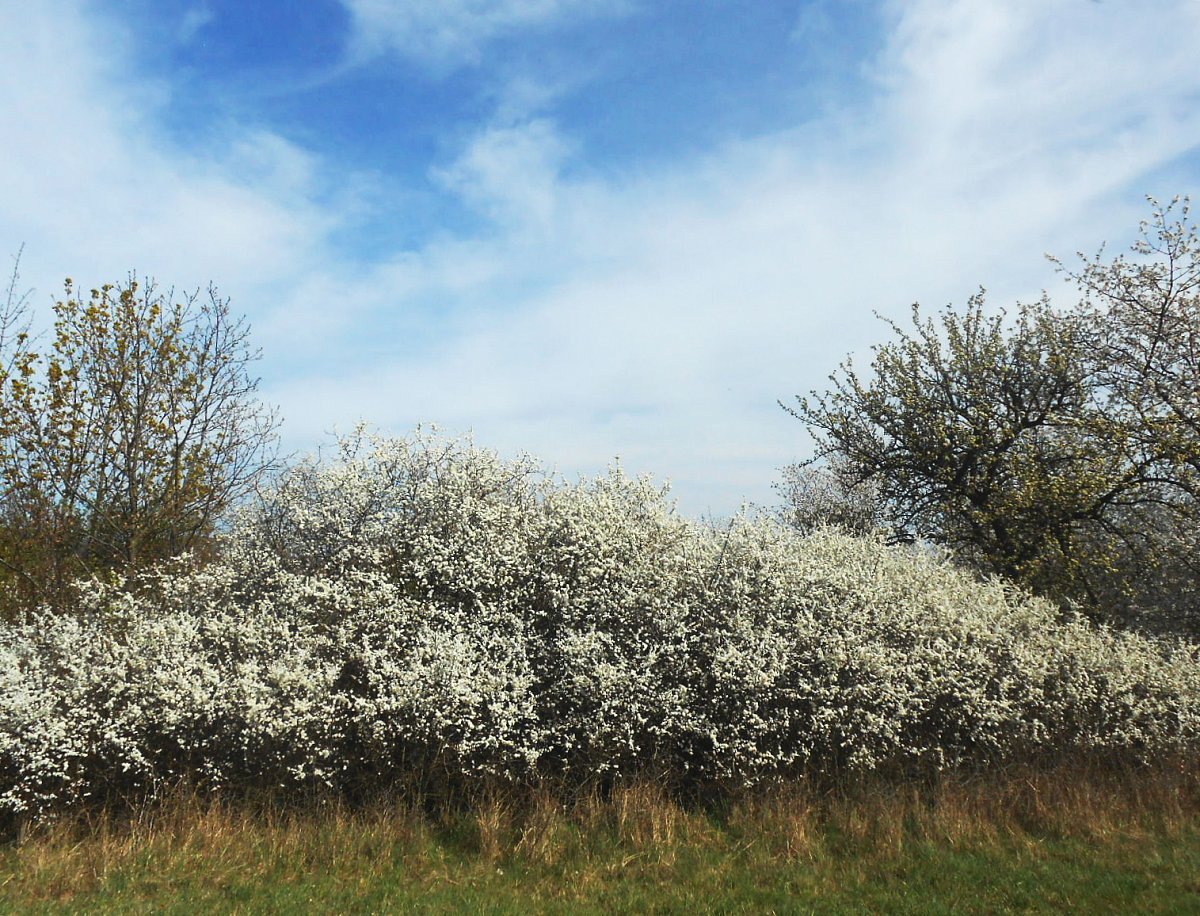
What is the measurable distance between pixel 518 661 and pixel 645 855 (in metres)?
2.23

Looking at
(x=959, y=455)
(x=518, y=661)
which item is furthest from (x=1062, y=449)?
(x=518, y=661)

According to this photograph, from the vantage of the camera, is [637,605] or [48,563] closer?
[637,605]

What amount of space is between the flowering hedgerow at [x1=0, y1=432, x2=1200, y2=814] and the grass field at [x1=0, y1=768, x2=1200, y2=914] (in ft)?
1.39

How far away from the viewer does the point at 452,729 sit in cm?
795

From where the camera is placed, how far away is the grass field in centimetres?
625

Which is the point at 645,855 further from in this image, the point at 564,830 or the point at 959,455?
the point at 959,455

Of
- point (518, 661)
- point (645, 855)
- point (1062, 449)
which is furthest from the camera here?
point (1062, 449)

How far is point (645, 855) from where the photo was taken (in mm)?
7188

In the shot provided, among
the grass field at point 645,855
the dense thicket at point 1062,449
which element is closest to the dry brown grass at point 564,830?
the grass field at point 645,855

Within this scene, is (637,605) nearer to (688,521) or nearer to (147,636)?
(688,521)

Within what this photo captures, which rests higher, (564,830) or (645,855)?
(564,830)

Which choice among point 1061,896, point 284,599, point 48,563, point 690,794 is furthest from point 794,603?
point 48,563

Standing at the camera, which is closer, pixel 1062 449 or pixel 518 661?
pixel 518 661

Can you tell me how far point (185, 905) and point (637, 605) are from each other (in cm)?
480
